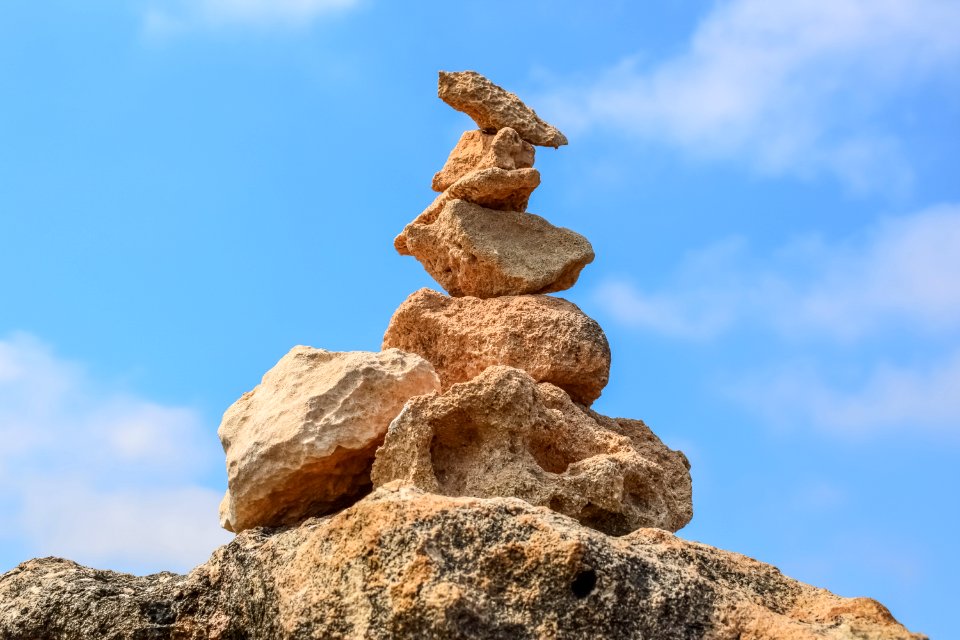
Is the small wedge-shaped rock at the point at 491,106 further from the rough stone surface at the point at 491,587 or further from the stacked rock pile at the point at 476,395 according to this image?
Answer: the rough stone surface at the point at 491,587

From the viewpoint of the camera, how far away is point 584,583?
16.7 feet

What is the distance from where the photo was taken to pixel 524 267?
8.48m

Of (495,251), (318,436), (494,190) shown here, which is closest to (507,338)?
(495,251)

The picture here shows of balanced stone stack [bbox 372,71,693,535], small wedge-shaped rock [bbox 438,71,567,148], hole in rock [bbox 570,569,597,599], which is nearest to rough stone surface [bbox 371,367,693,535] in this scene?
balanced stone stack [bbox 372,71,693,535]

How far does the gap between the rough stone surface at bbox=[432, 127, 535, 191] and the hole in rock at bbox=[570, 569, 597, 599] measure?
13.9 feet

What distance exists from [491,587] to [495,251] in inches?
145

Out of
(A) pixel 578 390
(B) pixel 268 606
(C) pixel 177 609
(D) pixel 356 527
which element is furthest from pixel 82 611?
(A) pixel 578 390

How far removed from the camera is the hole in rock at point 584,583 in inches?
200

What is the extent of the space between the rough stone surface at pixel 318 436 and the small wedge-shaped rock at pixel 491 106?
2317mm

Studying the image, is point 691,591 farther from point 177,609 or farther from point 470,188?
point 470,188

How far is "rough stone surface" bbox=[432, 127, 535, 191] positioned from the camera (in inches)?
349

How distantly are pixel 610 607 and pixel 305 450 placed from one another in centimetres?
258

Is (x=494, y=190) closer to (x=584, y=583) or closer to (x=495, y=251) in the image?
(x=495, y=251)

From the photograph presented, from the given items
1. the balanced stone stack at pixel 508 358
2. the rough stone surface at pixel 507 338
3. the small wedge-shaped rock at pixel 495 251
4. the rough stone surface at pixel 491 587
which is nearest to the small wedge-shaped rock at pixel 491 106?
the balanced stone stack at pixel 508 358
